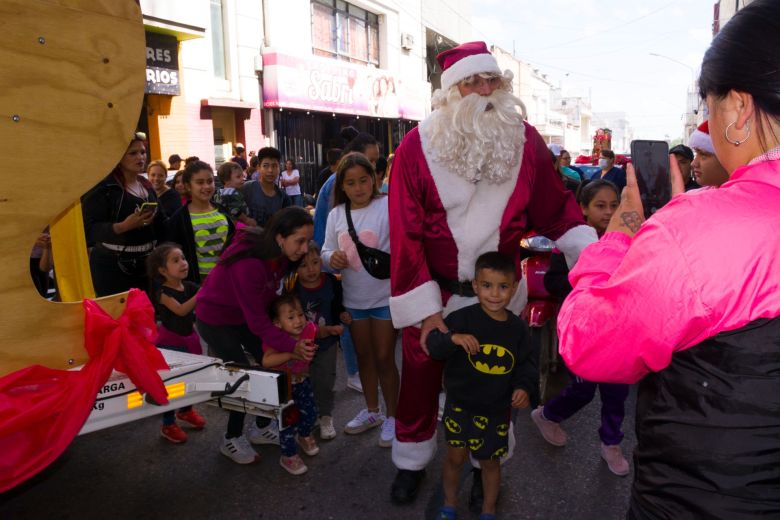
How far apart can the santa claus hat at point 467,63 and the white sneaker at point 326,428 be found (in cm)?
211

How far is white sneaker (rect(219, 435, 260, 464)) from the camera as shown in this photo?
11.2 ft

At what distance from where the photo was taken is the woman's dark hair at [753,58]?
1.07 m

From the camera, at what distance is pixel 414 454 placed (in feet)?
9.80

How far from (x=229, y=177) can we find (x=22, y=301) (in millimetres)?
4392

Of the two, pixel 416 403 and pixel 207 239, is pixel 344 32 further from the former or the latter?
pixel 416 403

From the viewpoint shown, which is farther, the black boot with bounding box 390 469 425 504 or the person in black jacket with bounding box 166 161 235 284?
the person in black jacket with bounding box 166 161 235 284

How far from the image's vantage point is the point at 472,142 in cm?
278

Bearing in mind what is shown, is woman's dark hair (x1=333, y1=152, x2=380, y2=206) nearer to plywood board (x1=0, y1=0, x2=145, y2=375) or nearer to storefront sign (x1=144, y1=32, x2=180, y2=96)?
plywood board (x1=0, y1=0, x2=145, y2=375)

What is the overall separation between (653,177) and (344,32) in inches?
687

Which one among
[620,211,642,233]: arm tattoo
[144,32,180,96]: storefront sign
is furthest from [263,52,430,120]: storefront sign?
[620,211,642,233]: arm tattoo

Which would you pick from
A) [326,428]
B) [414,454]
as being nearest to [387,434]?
[326,428]

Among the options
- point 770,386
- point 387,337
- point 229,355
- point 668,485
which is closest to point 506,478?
point 387,337

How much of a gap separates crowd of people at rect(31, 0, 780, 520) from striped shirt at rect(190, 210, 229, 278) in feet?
0.04

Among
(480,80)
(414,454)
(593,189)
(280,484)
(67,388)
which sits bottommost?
(280,484)
